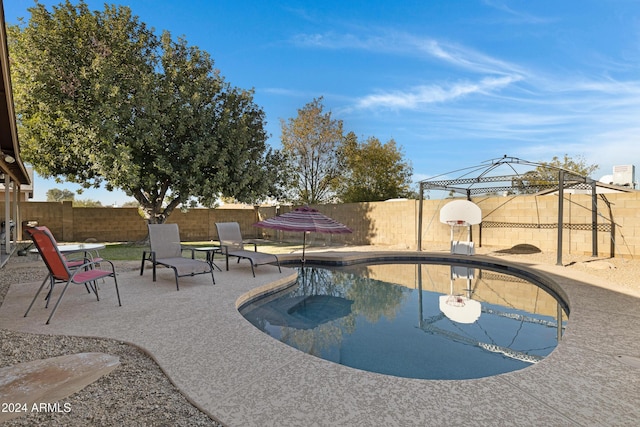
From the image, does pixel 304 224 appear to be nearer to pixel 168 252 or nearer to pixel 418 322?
pixel 168 252

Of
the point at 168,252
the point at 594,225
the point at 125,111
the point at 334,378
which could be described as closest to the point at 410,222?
the point at 594,225

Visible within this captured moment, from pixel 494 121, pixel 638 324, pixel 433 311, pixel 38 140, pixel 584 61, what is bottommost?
pixel 433 311

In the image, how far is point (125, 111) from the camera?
486 inches

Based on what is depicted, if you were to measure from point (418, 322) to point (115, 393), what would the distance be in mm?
4047

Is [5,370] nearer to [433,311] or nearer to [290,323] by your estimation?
[290,323]

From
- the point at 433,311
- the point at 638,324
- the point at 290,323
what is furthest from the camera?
the point at 433,311

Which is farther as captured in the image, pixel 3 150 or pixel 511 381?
pixel 3 150

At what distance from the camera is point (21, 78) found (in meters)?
13.0

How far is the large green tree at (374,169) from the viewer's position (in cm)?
2238

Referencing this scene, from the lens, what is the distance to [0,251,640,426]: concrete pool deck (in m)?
2.23

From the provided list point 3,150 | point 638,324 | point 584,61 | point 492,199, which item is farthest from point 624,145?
point 3,150

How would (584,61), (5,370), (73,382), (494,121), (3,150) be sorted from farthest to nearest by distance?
(494,121)
(584,61)
(3,150)
(5,370)
(73,382)

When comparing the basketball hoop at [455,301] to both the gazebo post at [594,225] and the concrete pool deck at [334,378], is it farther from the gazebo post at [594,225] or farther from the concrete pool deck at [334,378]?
the gazebo post at [594,225]

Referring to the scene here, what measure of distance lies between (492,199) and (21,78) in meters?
17.9
